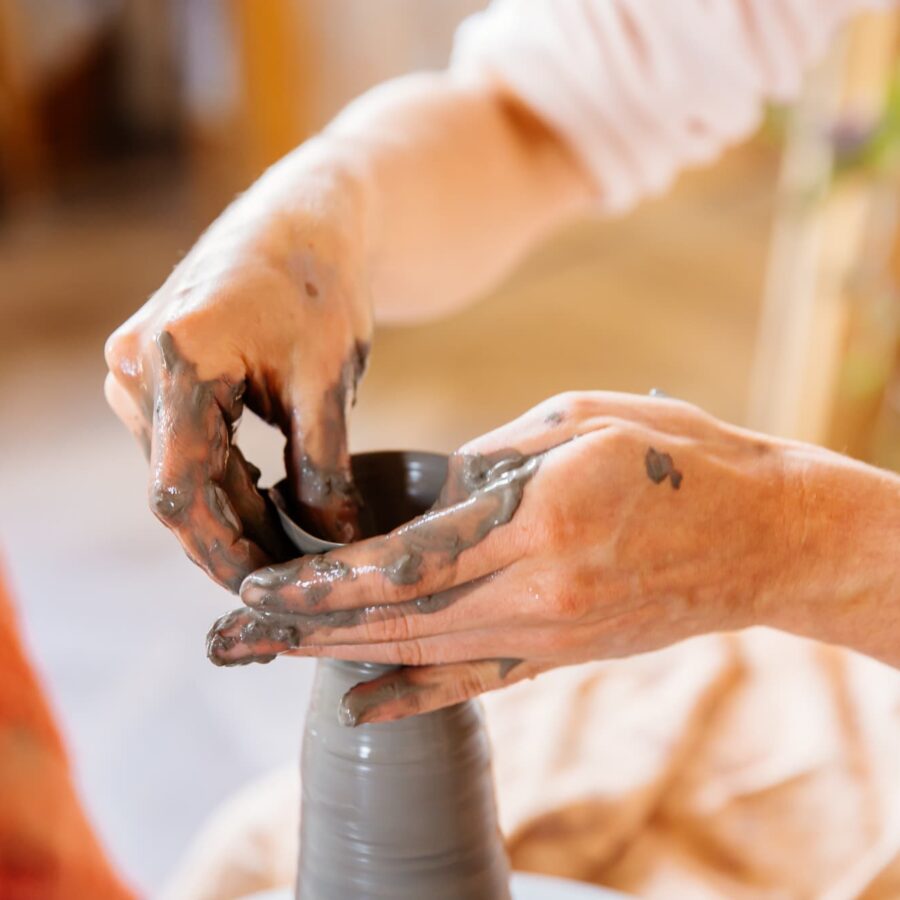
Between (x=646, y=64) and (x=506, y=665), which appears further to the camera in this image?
(x=646, y=64)

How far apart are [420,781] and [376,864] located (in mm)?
58

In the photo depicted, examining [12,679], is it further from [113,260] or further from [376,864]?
[113,260]

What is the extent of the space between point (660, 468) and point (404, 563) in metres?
0.15

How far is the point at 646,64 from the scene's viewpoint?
1151 millimetres

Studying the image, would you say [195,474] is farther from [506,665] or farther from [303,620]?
[506,665]

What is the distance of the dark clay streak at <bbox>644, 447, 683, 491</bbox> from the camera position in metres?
0.64

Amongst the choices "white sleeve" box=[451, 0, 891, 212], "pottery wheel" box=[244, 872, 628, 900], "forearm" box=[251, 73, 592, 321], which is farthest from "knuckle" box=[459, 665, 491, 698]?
"white sleeve" box=[451, 0, 891, 212]

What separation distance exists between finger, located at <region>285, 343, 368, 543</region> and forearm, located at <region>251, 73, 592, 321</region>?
19 cm

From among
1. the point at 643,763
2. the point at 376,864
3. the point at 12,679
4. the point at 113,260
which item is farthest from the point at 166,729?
the point at 113,260

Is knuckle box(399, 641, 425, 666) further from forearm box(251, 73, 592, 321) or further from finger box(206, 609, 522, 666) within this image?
forearm box(251, 73, 592, 321)

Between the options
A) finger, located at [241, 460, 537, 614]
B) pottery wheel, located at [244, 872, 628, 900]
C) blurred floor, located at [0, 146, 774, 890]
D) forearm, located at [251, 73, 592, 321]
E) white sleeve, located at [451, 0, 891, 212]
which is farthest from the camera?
blurred floor, located at [0, 146, 774, 890]

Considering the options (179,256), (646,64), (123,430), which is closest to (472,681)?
(179,256)

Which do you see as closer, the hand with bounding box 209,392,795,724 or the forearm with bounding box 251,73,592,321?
the hand with bounding box 209,392,795,724

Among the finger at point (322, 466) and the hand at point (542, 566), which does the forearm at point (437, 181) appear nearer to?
the finger at point (322, 466)
